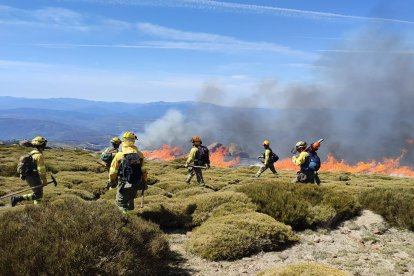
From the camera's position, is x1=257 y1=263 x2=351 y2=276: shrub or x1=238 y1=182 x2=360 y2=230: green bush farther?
x1=238 y1=182 x2=360 y2=230: green bush

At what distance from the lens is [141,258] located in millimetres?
9109

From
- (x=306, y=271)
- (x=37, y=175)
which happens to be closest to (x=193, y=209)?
(x=37, y=175)

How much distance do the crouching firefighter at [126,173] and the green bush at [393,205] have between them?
30.9 feet

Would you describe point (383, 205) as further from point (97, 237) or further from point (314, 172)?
point (97, 237)

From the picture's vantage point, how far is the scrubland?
25.8 ft

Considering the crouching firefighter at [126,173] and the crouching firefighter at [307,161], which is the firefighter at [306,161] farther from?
the crouching firefighter at [126,173]

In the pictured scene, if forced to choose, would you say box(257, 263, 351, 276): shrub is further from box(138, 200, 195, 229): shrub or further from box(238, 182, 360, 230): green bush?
box(138, 200, 195, 229): shrub

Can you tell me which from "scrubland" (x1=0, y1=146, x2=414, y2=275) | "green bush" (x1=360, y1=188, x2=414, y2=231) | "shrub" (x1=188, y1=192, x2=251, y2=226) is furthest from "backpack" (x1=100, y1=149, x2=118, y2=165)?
"green bush" (x1=360, y1=188, x2=414, y2=231)

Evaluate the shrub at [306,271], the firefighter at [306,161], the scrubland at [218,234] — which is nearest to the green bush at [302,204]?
the scrubland at [218,234]

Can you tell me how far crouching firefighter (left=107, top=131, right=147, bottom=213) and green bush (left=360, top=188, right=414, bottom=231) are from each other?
9.43m

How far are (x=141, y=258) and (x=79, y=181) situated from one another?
19.0 meters

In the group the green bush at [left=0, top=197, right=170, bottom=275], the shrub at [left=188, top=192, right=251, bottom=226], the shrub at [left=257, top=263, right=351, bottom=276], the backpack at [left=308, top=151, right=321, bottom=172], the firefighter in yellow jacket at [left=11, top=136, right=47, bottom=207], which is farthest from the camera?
the backpack at [left=308, top=151, right=321, bottom=172]

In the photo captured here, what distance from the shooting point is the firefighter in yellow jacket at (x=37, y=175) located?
14422 millimetres

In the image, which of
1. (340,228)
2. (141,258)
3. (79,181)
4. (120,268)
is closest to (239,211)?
(340,228)
